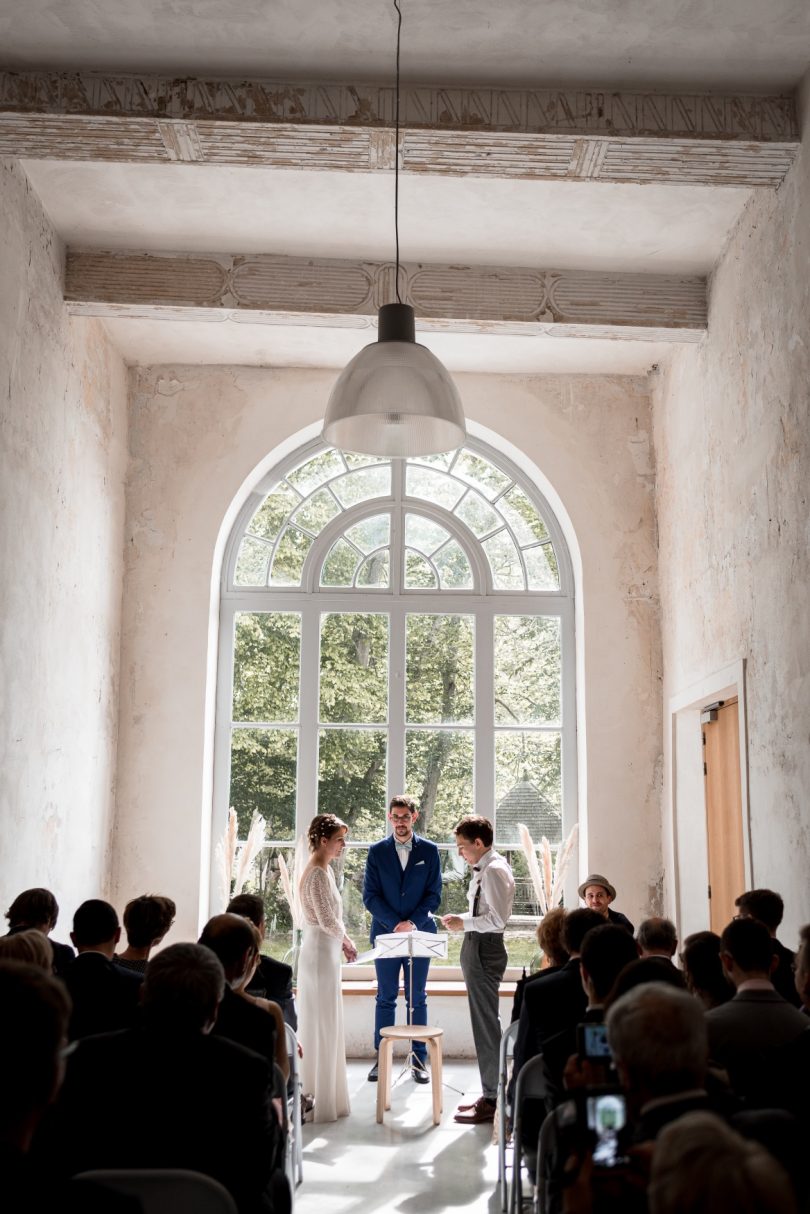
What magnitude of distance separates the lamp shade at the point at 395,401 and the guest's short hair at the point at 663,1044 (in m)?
2.40

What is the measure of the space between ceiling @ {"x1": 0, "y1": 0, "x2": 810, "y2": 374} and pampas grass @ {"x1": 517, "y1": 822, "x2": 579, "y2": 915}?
3425 mm

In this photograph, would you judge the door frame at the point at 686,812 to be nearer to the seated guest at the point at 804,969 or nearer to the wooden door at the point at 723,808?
the wooden door at the point at 723,808

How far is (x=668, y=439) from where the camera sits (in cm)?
790

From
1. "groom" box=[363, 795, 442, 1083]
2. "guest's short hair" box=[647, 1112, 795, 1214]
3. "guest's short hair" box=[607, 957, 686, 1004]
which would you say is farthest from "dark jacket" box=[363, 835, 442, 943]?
"guest's short hair" box=[647, 1112, 795, 1214]

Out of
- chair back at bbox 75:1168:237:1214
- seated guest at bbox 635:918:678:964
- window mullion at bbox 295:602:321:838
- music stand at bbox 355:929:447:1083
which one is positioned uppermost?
window mullion at bbox 295:602:321:838

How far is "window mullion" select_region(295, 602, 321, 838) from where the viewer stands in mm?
8195

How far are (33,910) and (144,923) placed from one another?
1.53 ft

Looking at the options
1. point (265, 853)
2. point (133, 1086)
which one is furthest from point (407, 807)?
point (133, 1086)

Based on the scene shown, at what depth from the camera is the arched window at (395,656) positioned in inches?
326

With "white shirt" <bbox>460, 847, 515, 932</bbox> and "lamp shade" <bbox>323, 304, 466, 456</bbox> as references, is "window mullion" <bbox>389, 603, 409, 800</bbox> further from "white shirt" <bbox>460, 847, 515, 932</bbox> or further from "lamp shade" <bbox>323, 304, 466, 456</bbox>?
"lamp shade" <bbox>323, 304, 466, 456</bbox>

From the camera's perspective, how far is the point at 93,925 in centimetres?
392

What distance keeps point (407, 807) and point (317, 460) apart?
2903 millimetres

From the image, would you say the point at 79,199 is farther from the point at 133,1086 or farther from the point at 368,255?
the point at 133,1086

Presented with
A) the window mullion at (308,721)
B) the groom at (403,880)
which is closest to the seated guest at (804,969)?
the groom at (403,880)
